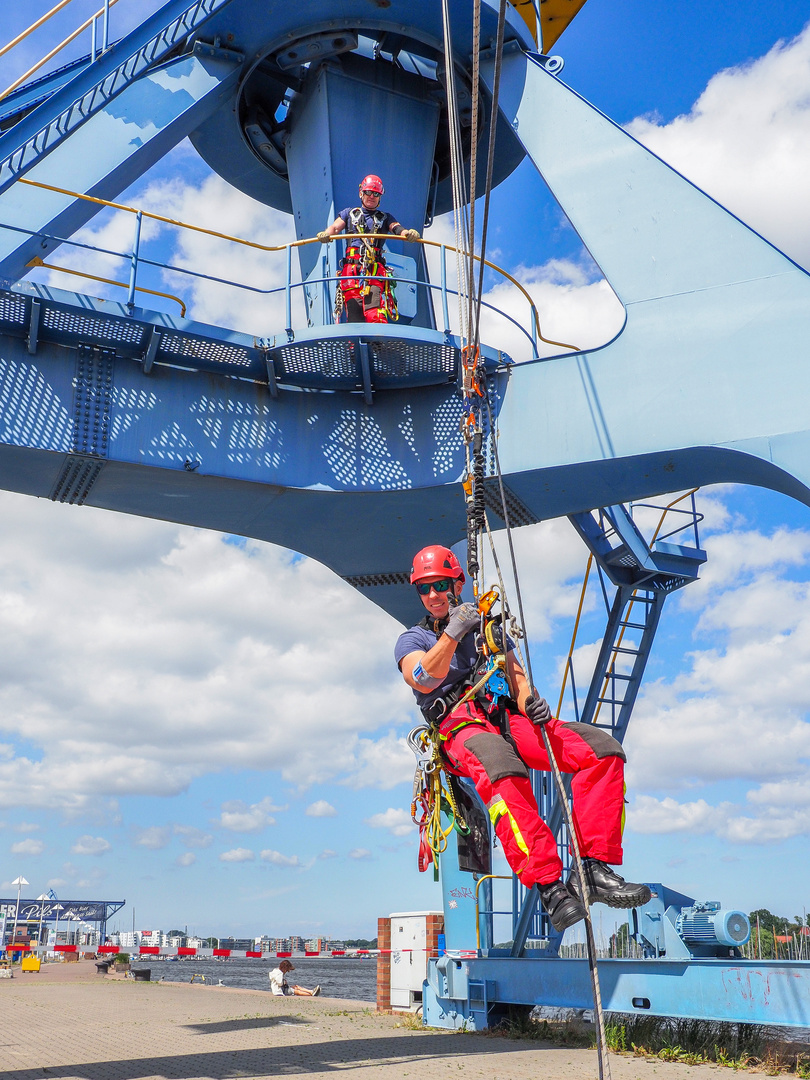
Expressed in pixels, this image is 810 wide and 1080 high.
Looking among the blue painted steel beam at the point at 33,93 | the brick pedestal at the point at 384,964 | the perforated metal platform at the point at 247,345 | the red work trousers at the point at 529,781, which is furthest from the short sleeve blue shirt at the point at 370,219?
the brick pedestal at the point at 384,964

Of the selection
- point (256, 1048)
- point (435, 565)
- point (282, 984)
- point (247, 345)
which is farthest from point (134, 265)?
point (282, 984)

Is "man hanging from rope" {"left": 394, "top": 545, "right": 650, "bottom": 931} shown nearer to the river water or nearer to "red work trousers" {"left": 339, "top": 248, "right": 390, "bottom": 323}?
"red work trousers" {"left": 339, "top": 248, "right": 390, "bottom": 323}

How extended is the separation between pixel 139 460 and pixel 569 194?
5.04 meters

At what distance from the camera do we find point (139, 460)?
29.9ft

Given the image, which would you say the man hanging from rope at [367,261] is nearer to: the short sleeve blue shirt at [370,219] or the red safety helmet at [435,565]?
the short sleeve blue shirt at [370,219]

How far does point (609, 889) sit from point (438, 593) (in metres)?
2.03

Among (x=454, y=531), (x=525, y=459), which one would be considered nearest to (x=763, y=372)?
(x=525, y=459)

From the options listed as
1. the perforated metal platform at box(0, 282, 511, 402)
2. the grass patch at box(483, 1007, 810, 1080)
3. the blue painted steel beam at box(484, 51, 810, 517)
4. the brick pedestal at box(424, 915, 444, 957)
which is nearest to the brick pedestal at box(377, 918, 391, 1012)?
the brick pedestal at box(424, 915, 444, 957)

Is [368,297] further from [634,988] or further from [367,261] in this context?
[634,988]

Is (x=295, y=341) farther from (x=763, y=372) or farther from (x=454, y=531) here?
(x=763, y=372)

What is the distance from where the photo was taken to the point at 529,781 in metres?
5.12

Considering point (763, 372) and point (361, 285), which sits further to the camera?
point (361, 285)

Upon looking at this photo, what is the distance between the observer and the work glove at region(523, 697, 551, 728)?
5.53 meters

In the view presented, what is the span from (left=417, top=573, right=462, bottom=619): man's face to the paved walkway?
4.71m
